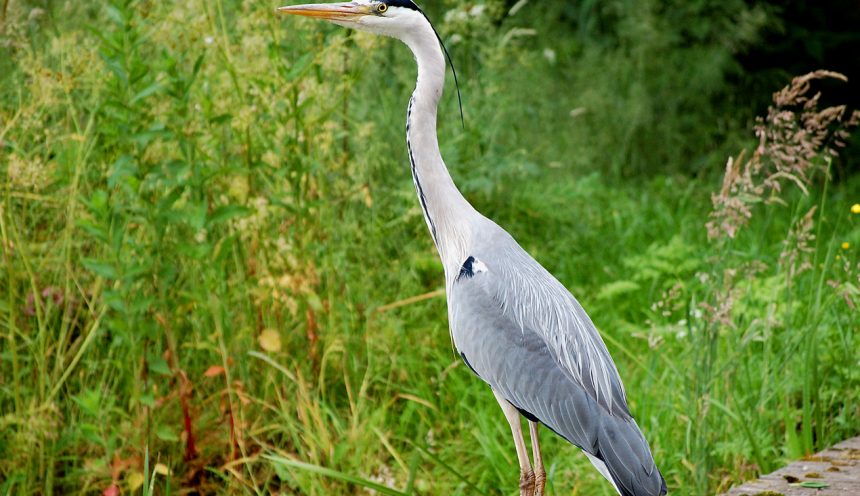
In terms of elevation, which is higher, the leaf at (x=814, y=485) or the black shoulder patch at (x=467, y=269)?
the black shoulder patch at (x=467, y=269)

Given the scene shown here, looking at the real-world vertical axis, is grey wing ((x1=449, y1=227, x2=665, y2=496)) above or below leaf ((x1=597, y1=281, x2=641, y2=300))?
above

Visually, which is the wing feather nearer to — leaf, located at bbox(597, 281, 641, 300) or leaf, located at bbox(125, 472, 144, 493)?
leaf, located at bbox(125, 472, 144, 493)

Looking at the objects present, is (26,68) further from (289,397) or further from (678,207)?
(678,207)

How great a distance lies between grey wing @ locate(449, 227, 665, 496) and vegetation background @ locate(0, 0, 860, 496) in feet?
1.69

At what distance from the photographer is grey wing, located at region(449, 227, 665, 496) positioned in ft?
10.2

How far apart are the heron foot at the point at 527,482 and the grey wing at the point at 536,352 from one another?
6.7 inches

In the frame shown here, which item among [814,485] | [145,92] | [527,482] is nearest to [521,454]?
[527,482]

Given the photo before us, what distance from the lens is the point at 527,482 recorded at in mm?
3227

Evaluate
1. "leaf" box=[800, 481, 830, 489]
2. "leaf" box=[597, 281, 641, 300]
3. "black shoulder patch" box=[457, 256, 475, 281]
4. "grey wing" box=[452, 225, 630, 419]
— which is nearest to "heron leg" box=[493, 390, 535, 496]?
"grey wing" box=[452, 225, 630, 419]

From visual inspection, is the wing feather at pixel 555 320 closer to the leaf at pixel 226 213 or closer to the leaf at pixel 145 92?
the leaf at pixel 226 213

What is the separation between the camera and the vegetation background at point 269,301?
375 centimetres

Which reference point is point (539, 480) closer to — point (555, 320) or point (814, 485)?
point (555, 320)

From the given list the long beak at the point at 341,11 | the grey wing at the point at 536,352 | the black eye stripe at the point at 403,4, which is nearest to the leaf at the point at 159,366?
the grey wing at the point at 536,352

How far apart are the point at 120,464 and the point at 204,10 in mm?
1710
